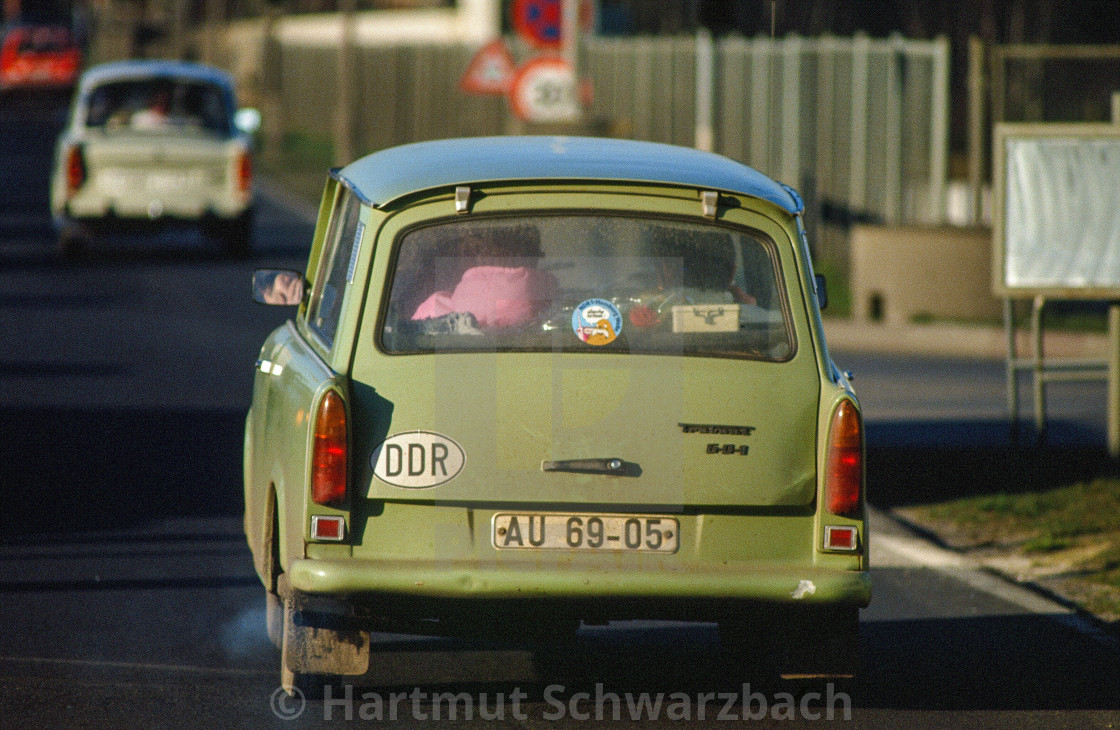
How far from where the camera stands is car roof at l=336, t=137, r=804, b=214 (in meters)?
5.51

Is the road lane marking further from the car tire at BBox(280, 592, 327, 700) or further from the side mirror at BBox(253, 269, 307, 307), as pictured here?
the side mirror at BBox(253, 269, 307, 307)

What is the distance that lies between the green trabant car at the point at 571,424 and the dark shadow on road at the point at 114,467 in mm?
3219

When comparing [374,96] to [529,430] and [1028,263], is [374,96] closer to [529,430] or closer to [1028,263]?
A: [1028,263]

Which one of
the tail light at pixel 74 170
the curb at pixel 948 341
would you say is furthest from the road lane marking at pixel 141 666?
the tail light at pixel 74 170

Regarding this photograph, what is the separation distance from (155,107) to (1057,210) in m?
12.1

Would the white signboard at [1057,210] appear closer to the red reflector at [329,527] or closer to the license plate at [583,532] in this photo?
the license plate at [583,532]

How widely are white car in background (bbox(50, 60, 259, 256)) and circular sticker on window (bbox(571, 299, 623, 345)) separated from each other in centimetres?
1476

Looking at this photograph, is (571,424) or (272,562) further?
(272,562)

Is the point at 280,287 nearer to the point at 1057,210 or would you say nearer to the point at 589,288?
the point at 589,288

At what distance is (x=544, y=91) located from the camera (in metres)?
21.3

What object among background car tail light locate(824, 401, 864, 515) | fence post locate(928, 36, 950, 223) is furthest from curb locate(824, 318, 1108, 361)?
background car tail light locate(824, 401, 864, 515)

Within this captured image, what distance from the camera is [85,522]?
27.6ft

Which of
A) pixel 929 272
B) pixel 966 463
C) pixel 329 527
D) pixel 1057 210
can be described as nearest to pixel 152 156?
pixel 929 272

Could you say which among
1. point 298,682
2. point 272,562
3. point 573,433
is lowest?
point 298,682
